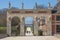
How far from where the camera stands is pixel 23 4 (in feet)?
131

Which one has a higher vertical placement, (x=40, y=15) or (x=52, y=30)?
(x=40, y=15)

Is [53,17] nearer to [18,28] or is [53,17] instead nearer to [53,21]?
[53,21]

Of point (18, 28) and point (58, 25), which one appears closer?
point (58, 25)

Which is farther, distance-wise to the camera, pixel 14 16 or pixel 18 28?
pixel 18 28

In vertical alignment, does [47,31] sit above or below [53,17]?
below

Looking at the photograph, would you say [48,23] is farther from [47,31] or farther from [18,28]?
[18,28]

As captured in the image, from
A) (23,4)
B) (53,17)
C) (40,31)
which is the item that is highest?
(23,4)

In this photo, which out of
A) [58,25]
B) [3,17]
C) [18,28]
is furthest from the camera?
[3,17]

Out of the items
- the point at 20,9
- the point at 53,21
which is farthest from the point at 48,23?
the point at 20,9

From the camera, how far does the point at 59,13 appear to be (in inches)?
1526

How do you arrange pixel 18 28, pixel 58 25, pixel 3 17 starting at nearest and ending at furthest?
pixel 58 25 → pixel 18 28 → pixel 3 17

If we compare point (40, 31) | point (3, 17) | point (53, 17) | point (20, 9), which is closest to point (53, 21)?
point (53, 17)

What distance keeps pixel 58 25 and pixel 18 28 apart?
9.45 m

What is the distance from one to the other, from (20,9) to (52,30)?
812 cm
